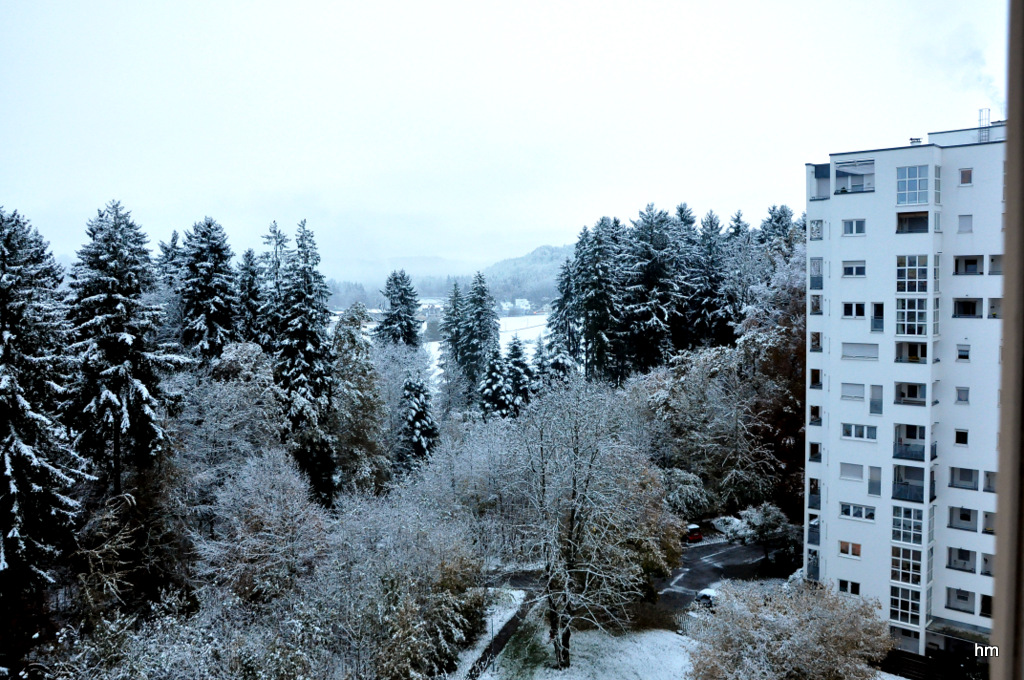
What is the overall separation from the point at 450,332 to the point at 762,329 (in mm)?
19500

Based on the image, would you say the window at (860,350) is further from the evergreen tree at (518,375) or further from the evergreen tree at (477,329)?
the evergreen tree at (477,329)

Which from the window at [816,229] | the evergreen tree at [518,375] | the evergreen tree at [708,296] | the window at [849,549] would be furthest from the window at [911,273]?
the evergreen tree at [518,375]

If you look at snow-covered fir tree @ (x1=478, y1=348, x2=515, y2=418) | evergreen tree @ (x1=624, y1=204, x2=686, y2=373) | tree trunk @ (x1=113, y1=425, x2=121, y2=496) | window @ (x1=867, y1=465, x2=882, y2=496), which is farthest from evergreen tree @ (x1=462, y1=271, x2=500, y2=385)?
tree trunk @ (x1=113, y1=425, x2=121, y2=496)

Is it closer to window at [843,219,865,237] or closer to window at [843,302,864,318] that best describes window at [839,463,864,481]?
window at [843,302,864,318]

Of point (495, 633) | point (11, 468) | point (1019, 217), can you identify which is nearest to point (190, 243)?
point (11, 468)

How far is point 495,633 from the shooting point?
52.8 ft

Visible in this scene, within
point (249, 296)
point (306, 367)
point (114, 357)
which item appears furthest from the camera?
point (249, 296)

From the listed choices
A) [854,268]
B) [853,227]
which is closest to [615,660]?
[854,268]

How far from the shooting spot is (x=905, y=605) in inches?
636

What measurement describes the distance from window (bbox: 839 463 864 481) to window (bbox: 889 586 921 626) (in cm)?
255

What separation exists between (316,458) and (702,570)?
11.9 m

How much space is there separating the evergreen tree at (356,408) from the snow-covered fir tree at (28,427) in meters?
9.54

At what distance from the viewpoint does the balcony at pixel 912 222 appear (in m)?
15.7

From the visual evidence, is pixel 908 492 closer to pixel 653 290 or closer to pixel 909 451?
pixel 909 451
